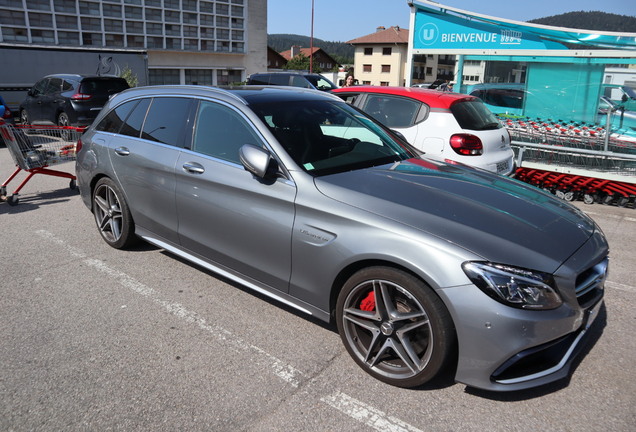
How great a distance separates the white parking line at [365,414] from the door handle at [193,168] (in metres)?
1.98

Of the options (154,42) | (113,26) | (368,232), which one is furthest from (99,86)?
(154,42)

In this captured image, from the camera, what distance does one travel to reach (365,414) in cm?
263

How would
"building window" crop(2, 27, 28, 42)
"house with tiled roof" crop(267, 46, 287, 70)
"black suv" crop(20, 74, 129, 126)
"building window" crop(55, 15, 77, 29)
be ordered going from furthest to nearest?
"house with tiled roof" crop(267, 46, 287, 70), "building window" crop(55, 15, 77, 29), "building window" crop(2, 27, 28, 42), "black suv" crop(20, 74, 129, 126)

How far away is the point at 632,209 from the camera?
290 inches

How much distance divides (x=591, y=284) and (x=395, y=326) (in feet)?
3.73

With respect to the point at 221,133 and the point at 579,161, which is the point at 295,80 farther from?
the point at 221,133

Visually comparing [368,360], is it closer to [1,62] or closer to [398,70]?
[1,62]

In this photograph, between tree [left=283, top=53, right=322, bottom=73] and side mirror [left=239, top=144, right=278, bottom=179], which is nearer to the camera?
side mirror [left=239, top=144, right=278, bottom=179]

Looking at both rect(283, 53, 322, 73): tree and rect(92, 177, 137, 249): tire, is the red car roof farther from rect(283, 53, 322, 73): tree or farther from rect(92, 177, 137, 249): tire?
rect(283, 53, 322, 73): tree

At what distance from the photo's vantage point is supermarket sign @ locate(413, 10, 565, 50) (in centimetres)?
941

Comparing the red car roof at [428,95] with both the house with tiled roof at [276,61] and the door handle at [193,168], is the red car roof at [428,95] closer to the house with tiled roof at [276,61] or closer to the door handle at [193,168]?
the door handle at [193,168]

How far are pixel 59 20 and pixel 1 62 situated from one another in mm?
18985

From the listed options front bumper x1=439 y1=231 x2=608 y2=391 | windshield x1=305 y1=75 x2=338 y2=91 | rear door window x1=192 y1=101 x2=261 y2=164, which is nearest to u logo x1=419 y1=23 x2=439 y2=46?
windshield x1=305 y1=75 x2=338 y2=91

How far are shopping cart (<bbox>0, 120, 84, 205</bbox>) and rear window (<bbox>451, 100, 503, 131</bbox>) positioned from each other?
5.40 m
